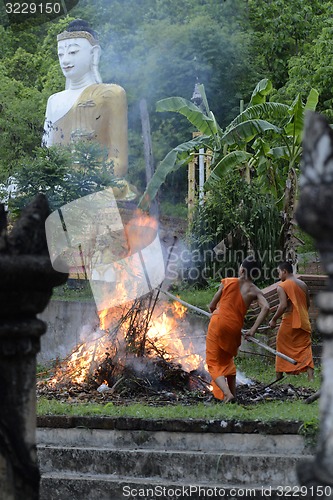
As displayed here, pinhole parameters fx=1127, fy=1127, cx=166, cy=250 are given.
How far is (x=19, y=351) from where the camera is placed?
508 cm

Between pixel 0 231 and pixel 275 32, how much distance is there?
26622 mm

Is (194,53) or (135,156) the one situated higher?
(194,53)

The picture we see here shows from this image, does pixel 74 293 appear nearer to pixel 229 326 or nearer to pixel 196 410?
pixel 229 326

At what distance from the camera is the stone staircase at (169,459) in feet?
28.5

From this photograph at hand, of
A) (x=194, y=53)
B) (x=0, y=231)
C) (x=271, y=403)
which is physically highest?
(x=194, y=53)

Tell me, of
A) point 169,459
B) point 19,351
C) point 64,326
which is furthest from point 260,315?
point 19,351

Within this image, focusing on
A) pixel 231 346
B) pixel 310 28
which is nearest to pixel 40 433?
pixel 231 346

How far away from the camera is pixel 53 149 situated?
1788cm

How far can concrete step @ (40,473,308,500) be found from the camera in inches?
335

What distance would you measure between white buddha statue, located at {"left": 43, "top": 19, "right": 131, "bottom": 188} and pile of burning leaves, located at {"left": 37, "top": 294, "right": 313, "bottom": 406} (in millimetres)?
7802

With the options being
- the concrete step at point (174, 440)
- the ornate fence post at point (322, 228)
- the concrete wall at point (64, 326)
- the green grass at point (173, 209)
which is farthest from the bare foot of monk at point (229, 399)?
the green grass at point (173, 209)

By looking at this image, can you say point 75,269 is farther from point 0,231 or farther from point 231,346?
point 0,231

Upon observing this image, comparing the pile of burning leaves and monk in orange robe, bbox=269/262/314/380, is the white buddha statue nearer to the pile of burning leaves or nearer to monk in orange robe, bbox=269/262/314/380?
monk in orange robe, bbox=269/262/314/380

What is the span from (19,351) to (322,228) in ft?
5.20
